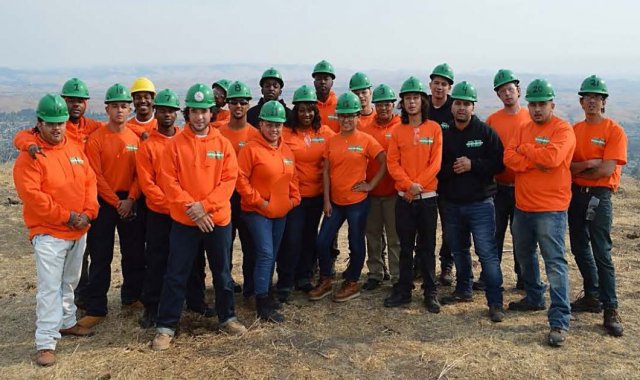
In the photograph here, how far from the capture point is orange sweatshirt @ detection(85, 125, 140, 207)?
5480 millimetres

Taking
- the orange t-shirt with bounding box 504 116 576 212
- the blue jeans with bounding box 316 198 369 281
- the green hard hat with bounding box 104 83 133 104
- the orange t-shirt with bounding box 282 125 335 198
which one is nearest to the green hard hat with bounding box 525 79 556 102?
the orange t-shirt with bounding box 504 116 576 212

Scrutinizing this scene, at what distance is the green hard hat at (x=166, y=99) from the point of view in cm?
532

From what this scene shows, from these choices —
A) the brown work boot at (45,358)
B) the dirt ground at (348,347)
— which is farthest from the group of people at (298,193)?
the dirt ground at (348,347)

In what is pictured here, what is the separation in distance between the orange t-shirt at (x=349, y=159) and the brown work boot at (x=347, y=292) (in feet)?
3.79

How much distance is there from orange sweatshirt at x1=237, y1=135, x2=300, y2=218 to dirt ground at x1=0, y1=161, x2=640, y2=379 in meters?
1.40

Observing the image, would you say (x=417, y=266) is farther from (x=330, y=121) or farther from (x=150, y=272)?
(x=150, y=272)

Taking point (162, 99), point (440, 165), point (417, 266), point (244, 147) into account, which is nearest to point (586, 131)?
point (440, 165)

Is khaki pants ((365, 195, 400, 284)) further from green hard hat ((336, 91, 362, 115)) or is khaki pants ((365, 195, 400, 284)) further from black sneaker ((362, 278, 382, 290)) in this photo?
green hard hat ((336, 91, 362, 115))

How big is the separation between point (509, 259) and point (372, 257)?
2835 millimetres

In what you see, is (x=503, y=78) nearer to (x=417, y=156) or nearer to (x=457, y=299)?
(x=417, y=156)

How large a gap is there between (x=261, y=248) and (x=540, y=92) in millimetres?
3591

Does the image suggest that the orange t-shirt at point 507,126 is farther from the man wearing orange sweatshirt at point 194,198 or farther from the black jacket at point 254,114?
the man wearing orange sweatshirt at point 194,198

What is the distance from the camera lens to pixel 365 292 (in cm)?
683

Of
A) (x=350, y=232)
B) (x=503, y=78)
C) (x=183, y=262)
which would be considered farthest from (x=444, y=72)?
(x=183, y=262)
